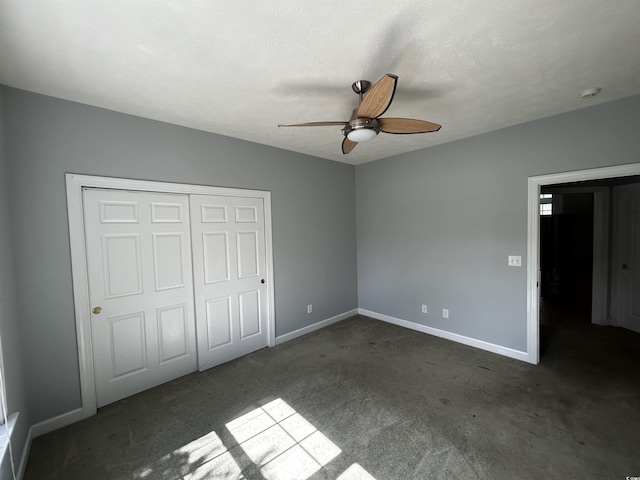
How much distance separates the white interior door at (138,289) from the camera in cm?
230

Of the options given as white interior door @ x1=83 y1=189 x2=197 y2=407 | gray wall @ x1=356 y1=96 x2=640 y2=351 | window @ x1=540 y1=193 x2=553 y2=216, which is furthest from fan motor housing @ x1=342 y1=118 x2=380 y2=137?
window @ x1=540 y1=193 x2=553 y2=216

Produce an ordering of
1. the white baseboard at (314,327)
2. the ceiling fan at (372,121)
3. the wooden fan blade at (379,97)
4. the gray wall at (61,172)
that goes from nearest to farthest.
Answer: the wooden fan blade at (379,97), the ceiling fan at (372,121), the gray wall at (61,172), the white baseboard at (314,327)

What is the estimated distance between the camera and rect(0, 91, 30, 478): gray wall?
162cm

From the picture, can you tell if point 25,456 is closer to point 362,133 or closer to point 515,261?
point 362,133

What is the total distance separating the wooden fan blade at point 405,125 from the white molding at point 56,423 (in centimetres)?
338

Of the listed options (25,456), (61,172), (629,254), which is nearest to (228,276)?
(61,172)

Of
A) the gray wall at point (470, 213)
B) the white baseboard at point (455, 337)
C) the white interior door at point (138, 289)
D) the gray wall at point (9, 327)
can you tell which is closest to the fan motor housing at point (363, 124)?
the white interior door at point (138, 289)

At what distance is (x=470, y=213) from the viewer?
3297 mm

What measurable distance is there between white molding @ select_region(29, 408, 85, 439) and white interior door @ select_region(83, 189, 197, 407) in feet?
0.53

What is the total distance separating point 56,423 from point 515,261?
456 cm

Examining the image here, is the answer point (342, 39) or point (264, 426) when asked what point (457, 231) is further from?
point (264, 426)

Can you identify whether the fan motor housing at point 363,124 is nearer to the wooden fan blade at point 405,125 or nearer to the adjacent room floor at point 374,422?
the wooden fan blade at point 405,125

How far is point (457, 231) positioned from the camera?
342cm

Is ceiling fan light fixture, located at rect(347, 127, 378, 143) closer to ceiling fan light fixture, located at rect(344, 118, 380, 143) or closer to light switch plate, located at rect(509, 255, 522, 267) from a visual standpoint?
ceiling fan light fixture, located at rect(344, 118, 380, 143)
